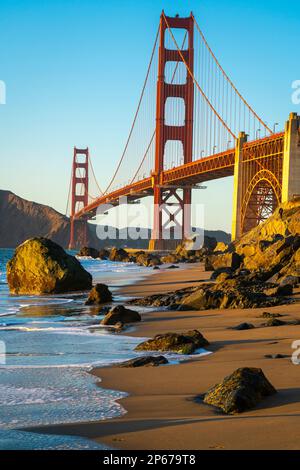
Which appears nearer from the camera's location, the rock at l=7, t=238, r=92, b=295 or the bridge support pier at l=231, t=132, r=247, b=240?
the rock at l=7, t=238, r=92, b=295

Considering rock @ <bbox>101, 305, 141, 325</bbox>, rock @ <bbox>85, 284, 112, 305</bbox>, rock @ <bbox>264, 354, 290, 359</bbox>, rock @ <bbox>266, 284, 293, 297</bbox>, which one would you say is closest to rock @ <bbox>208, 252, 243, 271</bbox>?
rock @ <bbox>85, 284, 112, 305</bbox>

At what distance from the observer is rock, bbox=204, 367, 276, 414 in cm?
475

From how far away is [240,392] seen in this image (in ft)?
15.9

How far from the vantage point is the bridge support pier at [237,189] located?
157ft

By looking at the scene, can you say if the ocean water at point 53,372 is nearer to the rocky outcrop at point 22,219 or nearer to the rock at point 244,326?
the rock at point 244,326

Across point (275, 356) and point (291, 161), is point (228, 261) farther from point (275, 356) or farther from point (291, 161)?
point (275, 356)

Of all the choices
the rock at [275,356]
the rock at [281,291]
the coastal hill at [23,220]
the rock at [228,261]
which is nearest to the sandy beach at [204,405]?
the rock at [275,356]

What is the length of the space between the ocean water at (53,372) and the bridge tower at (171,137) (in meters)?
52.0

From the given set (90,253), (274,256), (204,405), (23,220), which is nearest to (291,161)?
(274,256)

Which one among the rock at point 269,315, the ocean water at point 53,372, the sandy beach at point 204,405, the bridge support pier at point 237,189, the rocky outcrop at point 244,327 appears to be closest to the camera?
the sandy beach at point 204,405

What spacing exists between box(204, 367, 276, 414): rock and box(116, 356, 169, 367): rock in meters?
1.85

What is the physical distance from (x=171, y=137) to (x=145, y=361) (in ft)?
199

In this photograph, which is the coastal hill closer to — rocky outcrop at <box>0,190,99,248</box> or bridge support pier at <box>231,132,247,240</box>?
rocky outcrop at <box>0,190,99,248</box>
